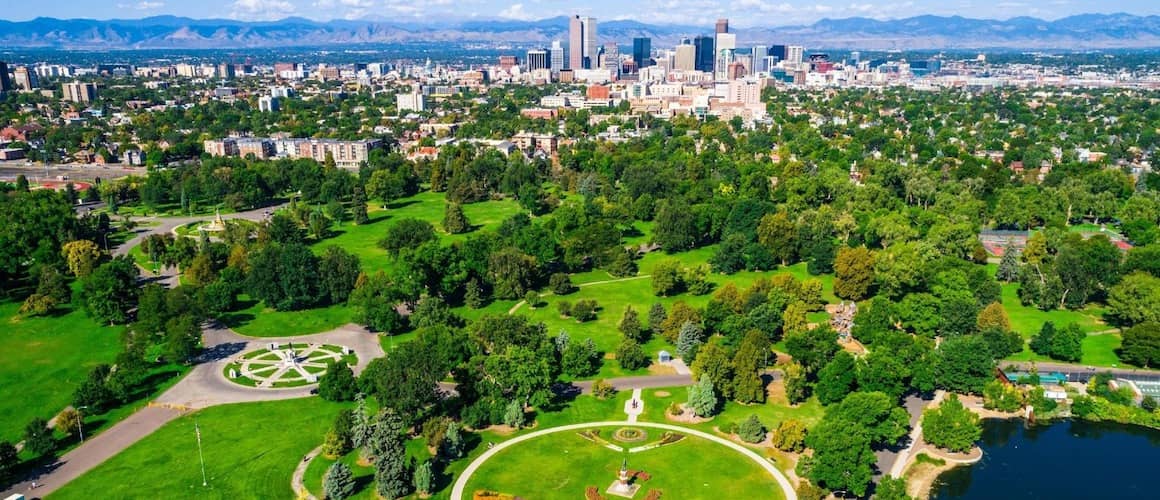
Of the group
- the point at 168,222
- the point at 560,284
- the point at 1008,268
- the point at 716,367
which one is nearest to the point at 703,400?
the point at 716,367

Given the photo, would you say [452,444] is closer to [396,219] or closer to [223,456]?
[223,456]

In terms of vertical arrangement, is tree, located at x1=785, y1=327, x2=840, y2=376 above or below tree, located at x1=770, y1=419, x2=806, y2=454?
above

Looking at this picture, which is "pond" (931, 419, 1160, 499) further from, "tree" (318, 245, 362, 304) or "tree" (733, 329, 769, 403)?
"tree" (318, 245, 362, 304)

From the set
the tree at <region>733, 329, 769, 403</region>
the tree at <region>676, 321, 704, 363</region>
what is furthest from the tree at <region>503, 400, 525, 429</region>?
the tree at <region>676, 321, 704, 363</region>

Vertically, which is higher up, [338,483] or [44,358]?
[338,483]

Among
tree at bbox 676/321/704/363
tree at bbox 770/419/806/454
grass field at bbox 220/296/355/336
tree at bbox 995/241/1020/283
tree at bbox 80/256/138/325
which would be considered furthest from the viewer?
tree at bbox 995/241/1020/283

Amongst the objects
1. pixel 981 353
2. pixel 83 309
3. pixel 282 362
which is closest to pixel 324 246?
pixel 83 309

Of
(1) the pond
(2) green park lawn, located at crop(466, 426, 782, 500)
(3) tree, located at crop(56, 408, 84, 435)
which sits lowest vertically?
(1) the pond

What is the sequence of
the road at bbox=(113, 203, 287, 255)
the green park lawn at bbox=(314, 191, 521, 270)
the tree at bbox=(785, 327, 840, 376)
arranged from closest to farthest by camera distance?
the tree at bbox=(785, 327, 840, 376) < the green park lawn at bbox=(314, 191, 521, 270) < the road at bbox=(113, 203, 287, 255)
